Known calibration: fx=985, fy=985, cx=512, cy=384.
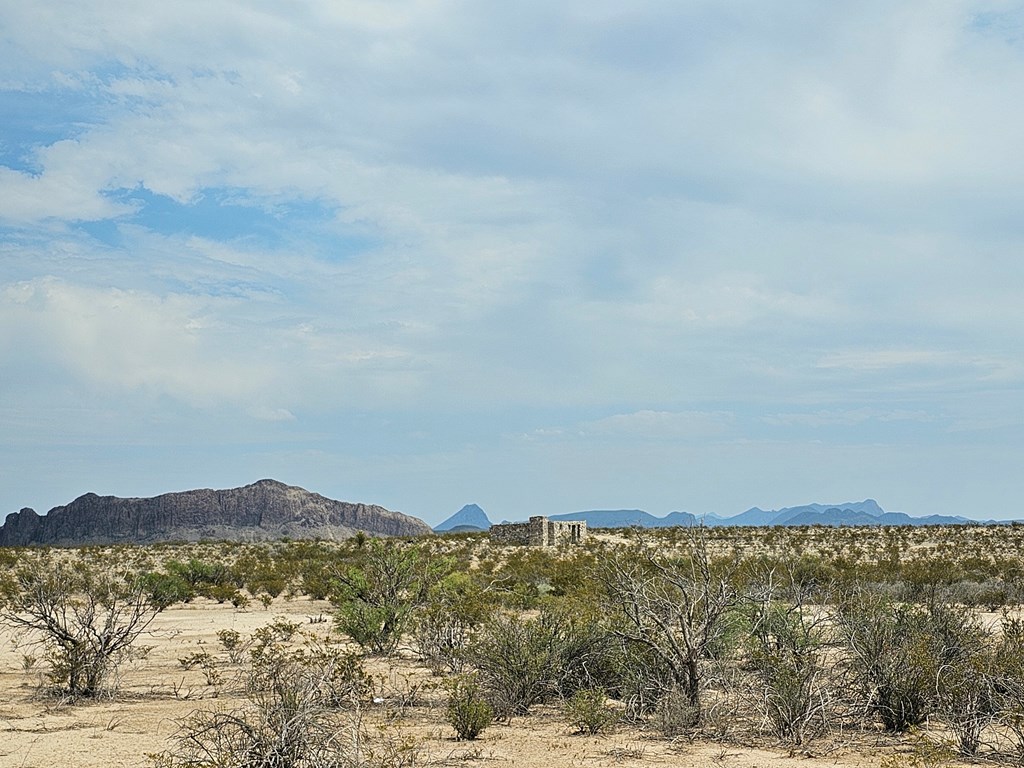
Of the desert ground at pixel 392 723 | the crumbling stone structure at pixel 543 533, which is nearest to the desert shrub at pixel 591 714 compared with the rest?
the desert ground at pixel 392 723

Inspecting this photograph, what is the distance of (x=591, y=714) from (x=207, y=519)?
105 meters

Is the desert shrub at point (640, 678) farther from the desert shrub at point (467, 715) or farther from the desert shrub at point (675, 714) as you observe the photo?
the desert shrub at point (467, 715)

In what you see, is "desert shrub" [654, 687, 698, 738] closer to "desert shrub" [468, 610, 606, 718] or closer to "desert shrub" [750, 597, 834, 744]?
"desert shrub" [750, 597, 834, 744]

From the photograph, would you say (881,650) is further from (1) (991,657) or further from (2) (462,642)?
(2) (462,642)

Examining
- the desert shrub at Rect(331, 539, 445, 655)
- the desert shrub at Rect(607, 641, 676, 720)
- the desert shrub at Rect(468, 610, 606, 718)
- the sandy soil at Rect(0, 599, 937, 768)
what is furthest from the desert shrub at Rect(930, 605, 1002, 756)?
the desert shrub at Rect(331, 539, 445, 655)

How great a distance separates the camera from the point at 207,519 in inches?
4345

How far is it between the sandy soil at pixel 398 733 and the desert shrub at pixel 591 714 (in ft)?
0.53

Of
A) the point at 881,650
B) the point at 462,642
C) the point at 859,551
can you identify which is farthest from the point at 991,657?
the point at 859,551

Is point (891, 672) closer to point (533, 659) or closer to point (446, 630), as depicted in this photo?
point (533, 659)

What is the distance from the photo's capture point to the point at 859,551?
139ft

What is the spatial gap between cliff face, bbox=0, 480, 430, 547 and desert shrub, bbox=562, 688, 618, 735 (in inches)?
3425

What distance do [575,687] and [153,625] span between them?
49.2ft

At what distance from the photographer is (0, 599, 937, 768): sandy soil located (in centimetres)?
1110

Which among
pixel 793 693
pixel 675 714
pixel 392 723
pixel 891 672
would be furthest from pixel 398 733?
pixel 891 672
